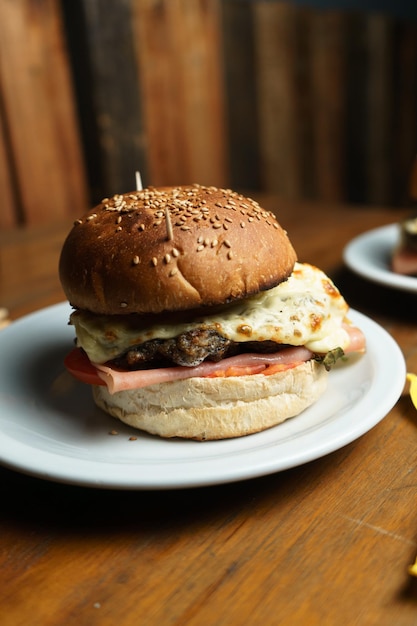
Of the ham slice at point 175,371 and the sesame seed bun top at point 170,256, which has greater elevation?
the sesame seed bun top at point 170,256

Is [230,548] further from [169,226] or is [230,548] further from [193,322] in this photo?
[169,226]

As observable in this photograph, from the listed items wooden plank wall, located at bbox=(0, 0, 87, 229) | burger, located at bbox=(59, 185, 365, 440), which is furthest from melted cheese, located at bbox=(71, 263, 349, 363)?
wooden plank wall, located at bbox=(0, 0, 87, 229)

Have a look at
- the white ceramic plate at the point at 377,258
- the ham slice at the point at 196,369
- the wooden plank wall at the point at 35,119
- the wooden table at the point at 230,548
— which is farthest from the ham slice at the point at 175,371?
the wooden plank wall at the point at 35,119

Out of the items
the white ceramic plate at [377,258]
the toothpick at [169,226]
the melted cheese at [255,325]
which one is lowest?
the white ceramic plate at [377,258]

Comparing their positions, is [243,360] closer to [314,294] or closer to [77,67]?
[314,294]

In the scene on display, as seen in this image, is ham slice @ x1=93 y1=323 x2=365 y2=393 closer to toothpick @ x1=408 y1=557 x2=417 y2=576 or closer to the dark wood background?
toothpick @ x1=408 y1=557 x2=417 y2=576

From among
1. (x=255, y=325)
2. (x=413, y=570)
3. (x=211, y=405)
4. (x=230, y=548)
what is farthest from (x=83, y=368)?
(x=413, y=570)

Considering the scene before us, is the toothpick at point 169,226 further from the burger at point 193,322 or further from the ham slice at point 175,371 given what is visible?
the ham slice at point 175,371
